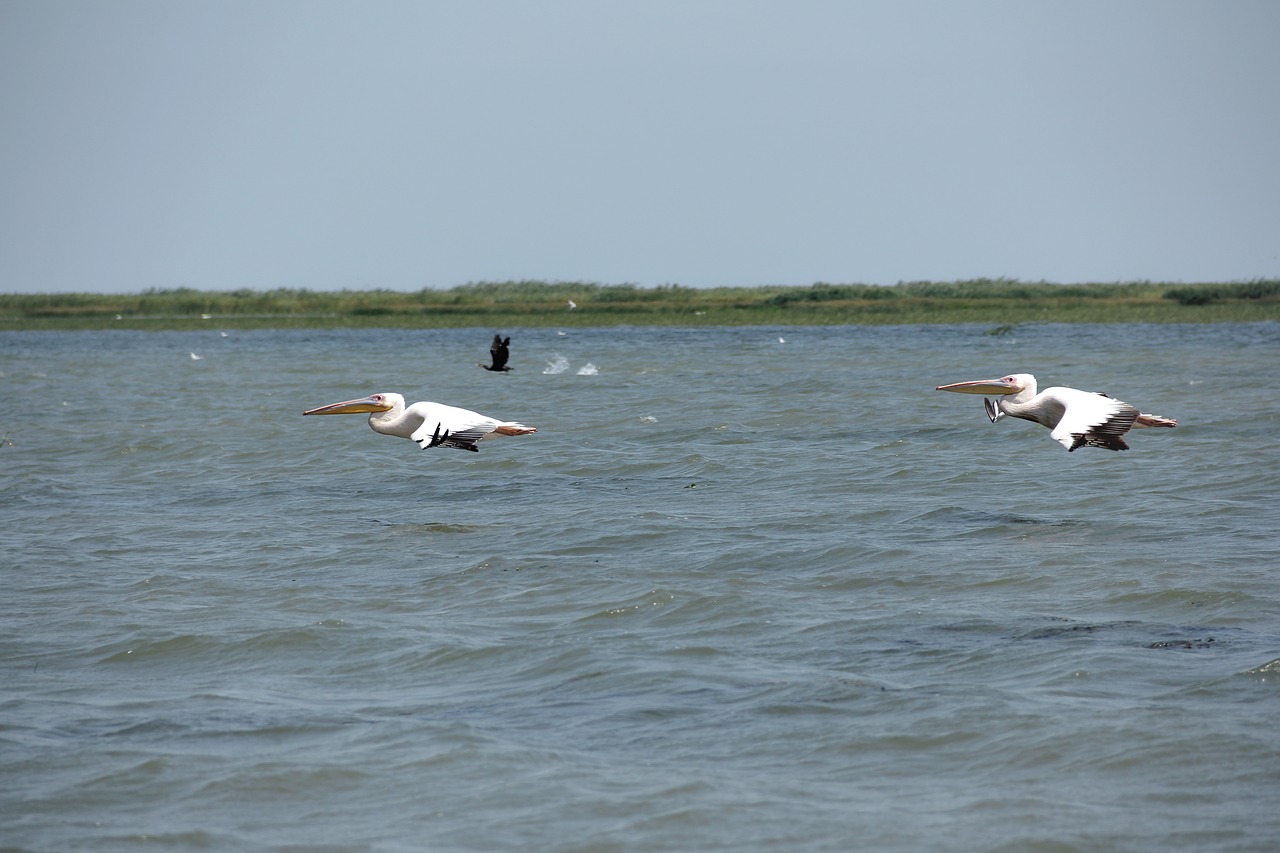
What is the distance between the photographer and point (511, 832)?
4.58m

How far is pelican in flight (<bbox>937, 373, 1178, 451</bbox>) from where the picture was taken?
28.6 ft

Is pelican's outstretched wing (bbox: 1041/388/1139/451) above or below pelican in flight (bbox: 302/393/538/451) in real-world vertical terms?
above

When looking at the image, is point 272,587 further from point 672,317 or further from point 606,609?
point 672,317

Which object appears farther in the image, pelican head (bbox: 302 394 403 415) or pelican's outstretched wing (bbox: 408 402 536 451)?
pelican head (bbox: 302 394 403 415)

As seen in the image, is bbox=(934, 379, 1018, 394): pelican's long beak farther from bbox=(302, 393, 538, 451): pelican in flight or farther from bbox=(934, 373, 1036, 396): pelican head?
bbox=(302, 393, 538, 451): pelican in flight

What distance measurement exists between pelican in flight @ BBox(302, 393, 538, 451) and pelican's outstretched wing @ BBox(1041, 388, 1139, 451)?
3958mm

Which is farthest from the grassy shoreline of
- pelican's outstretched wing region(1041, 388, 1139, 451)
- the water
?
pelican's outstretched wing region(1041, 388, 1139, 451)

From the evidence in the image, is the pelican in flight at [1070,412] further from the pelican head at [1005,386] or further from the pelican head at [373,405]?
the pelican head at [373,405]

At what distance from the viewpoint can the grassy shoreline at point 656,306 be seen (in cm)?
4684

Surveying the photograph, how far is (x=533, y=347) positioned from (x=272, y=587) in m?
30.0

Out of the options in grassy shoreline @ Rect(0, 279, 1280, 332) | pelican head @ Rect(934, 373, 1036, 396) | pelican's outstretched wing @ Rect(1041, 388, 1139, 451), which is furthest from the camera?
grassy shoreline @ Rect(0, 279, 1280, 332)

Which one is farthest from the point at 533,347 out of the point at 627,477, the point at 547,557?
the point at 547,557

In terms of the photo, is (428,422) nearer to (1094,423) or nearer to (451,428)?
(451,428)

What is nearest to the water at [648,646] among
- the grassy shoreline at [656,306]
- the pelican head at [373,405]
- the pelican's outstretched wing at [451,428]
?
the pelican's outstretched wing at [451,428]
